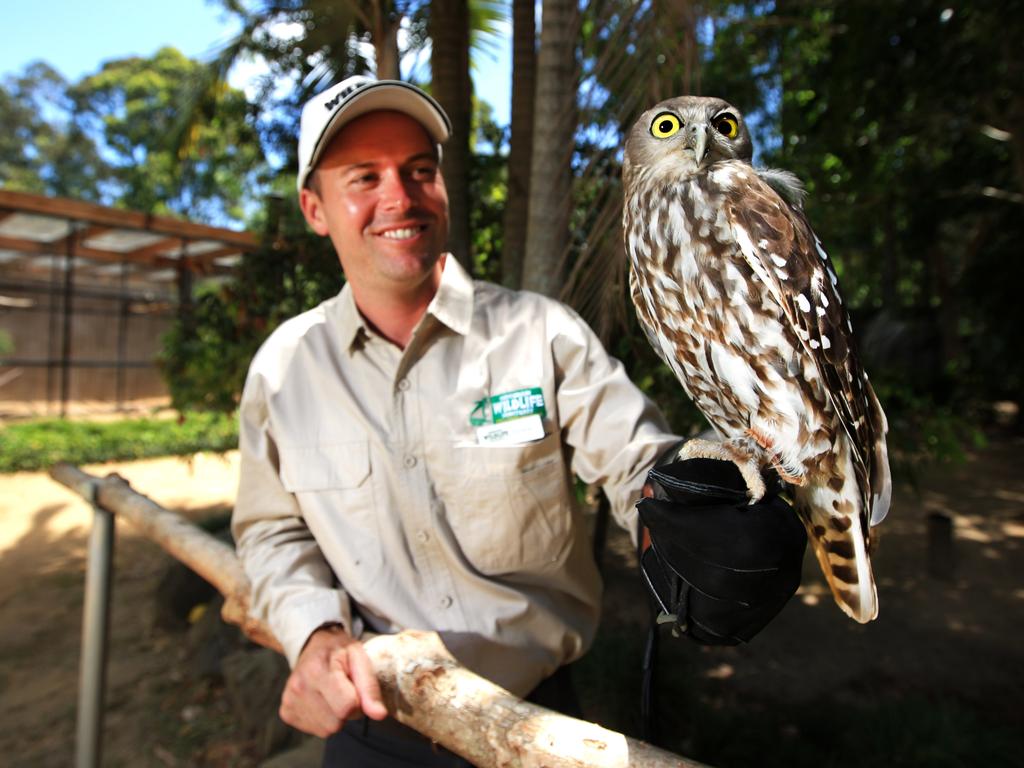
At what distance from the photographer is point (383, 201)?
1.98m

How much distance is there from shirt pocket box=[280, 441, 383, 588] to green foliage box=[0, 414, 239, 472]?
7393 millimetres

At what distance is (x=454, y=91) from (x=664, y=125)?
2.68 m

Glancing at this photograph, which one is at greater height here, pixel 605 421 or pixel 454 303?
pixel 454 303

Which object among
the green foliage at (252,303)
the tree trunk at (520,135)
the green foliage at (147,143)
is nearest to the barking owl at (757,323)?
the tree trunk at (520,135)

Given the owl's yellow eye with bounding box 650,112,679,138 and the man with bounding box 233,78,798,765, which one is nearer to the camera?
the owl's yellow eye with bounding box 650,112,679,138

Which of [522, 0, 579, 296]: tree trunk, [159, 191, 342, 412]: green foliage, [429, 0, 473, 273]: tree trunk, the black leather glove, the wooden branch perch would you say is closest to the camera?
the wooden branch perch

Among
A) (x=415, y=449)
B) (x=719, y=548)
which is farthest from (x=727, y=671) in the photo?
(x=719, y=548)

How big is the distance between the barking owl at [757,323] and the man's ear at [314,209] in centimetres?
108

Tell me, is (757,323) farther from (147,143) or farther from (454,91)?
(147,143)

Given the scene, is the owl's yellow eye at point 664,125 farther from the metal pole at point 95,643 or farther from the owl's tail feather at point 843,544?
the metal pole at point 95,643

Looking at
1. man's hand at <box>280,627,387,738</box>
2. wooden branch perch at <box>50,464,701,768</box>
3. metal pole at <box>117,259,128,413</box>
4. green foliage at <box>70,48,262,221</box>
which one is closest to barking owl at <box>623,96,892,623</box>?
wooden branch perch at <box>50,464,701,768</box>

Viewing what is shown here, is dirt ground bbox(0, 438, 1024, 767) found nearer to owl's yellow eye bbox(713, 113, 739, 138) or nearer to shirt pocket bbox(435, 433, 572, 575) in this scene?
shirt pocket bbox(435, 433, 572, 575)

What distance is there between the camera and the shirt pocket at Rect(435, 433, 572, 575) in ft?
6.11

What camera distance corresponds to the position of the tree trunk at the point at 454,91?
12.8ft
